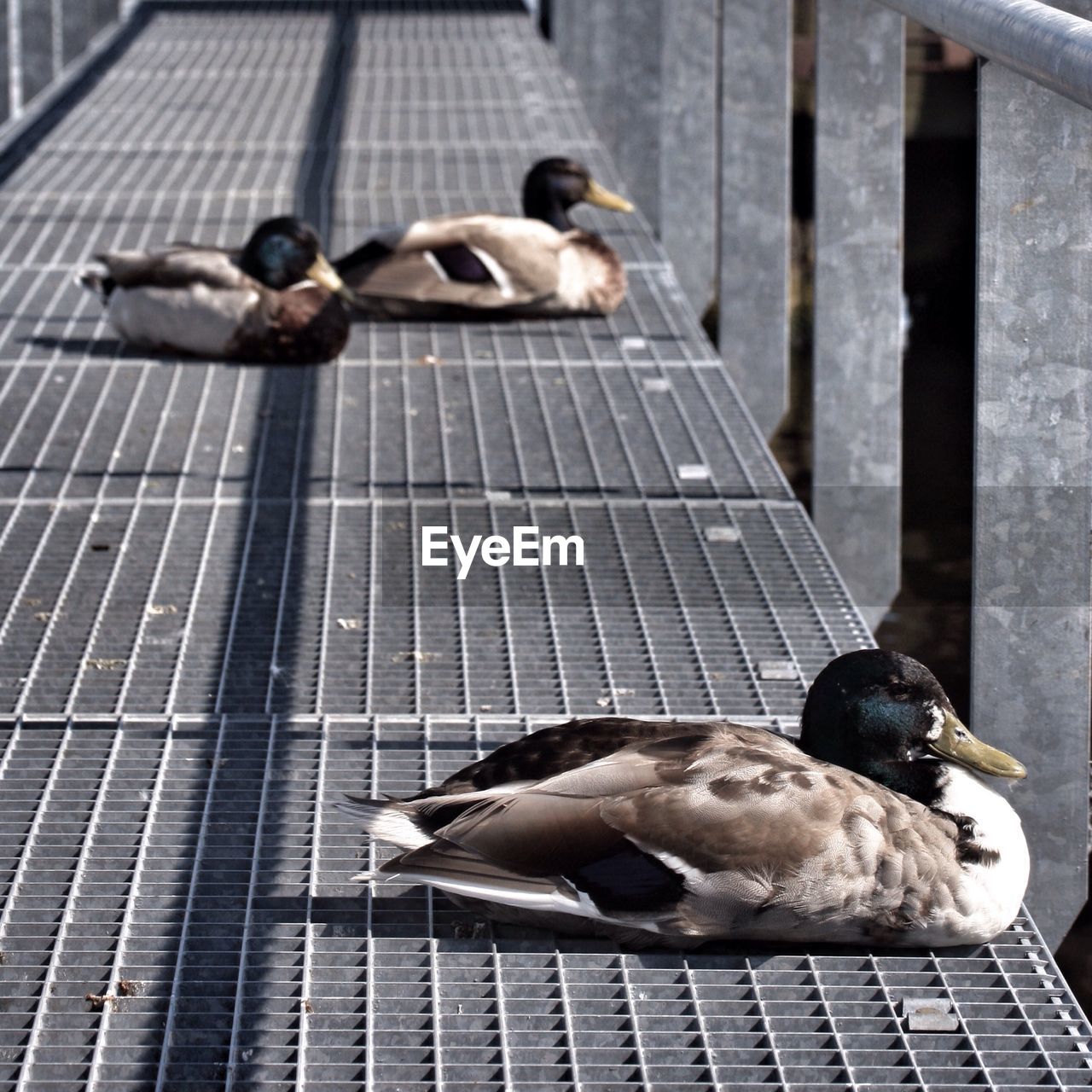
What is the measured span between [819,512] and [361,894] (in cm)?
245

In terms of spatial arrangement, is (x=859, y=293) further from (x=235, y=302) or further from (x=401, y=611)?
(x=235, y=302)

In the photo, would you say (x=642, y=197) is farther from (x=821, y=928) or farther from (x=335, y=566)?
(x=821, y=928)

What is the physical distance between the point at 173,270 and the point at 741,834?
401cm

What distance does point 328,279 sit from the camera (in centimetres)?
666

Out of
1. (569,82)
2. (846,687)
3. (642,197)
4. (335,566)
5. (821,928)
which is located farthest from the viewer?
(569,82)

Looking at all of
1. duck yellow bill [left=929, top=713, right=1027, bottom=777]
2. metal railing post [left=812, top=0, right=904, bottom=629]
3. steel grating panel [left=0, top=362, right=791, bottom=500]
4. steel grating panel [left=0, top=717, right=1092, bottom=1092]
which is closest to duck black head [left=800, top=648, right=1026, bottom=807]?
duck yellow bill [left=929, top=713, right=1027, bottom=777]

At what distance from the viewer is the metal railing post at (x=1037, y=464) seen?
3189 mm

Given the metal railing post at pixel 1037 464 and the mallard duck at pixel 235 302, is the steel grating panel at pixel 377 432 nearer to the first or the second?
the mallard duck at pixel 235 302

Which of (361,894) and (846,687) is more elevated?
(846,687)

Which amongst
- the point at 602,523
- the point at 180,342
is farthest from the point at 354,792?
the point at 180,342

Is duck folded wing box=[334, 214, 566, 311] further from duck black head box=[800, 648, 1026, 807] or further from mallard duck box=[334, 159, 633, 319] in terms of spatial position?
duck black head box=[800, 648, 1026, 807]

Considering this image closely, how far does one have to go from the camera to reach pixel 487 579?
4723 mm

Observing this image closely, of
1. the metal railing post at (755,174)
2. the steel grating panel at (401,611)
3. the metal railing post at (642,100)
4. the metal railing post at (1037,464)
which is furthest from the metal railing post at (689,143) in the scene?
the metal railing post at (1037,464)

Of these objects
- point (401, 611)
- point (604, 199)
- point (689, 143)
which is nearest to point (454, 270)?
point (604, 199)
